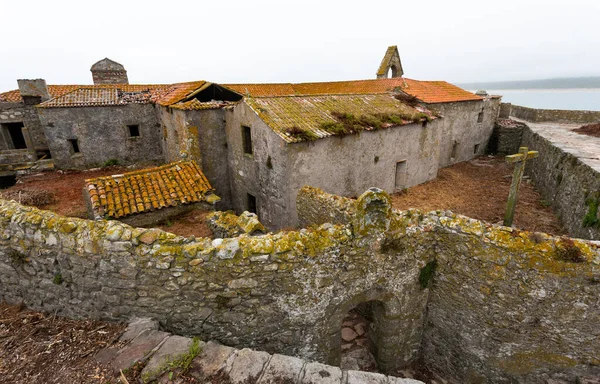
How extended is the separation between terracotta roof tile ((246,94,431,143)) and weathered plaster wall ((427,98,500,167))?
3.85 meters

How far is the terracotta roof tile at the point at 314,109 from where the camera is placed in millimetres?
11328

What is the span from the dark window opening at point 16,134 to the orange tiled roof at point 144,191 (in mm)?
12774

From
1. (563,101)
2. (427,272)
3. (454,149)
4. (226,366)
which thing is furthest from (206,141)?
(563,101)

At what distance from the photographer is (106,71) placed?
25.6 metres

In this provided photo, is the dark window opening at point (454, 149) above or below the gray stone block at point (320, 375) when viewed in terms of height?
below

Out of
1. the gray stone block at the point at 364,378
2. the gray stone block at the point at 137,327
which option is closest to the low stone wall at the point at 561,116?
the gray stone block at the point at 364,378

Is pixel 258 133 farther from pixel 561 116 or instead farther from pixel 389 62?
pixel 561 116

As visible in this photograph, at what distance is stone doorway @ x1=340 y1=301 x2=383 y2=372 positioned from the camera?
22.4 ft

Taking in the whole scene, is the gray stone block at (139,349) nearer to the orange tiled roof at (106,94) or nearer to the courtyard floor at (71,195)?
the courtyard floor at (71,195)

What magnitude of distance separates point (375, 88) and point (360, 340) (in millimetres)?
17768

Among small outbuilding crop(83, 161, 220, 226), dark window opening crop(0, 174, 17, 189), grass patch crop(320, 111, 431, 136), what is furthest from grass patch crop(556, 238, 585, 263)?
dark window opening crop(0, 174, 17, 189)

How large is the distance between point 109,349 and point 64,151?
58.2ft

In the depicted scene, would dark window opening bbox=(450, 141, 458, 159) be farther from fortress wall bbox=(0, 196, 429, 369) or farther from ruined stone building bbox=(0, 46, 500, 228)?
fortress wall bbox=(0, 196, 429, 369)

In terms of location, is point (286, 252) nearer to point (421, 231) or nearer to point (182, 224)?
point (421, 231)
